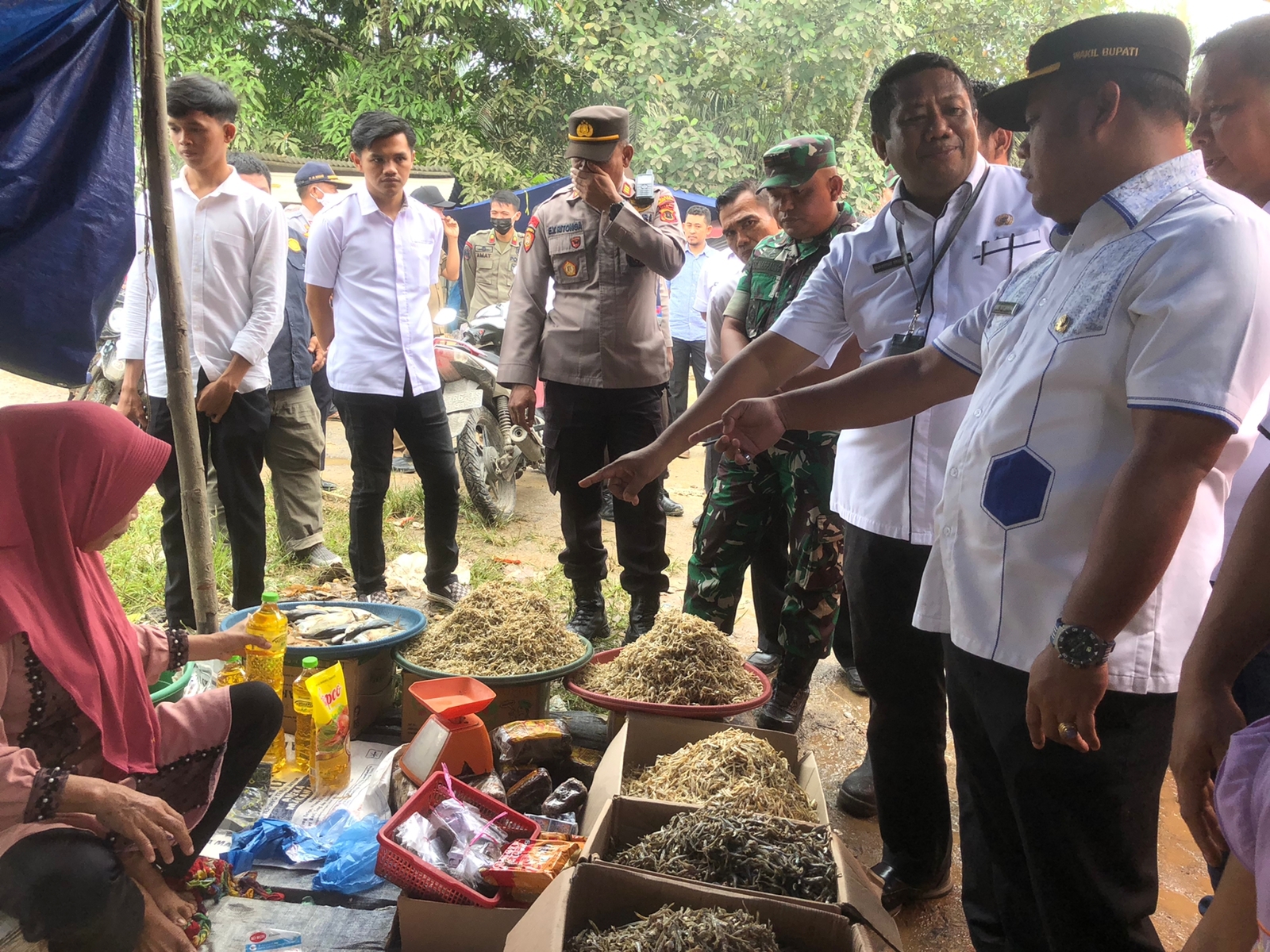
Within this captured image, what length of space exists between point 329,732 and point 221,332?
6.35 ft

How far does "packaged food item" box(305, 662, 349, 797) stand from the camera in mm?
2875

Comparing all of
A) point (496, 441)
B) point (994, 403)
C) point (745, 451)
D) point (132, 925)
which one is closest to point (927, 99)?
point (745, 451)

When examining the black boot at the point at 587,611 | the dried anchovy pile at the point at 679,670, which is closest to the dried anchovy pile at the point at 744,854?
the dried anchovy pile at the point at 679,670

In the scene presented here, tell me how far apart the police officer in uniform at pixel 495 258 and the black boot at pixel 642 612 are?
6.17 m

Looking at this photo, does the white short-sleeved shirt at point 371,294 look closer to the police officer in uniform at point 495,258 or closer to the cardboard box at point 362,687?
the cardboard box at point 362,687

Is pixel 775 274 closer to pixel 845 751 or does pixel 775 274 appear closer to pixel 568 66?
pixel 845 751

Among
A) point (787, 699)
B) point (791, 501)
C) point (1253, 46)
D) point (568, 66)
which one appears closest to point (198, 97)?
point (791, 501)

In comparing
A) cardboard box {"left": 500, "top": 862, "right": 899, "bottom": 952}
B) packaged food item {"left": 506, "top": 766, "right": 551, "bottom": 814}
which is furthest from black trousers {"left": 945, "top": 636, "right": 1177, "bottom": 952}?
packaged food item {"left": 506, "top": 766, "right": 551, "bottom": 814}

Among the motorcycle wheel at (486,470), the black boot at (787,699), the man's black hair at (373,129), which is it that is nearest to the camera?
the black boot at (787,699)

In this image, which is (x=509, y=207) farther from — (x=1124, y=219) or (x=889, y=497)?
(x=1124, y=219)

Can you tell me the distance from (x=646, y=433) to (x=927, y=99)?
2.02 metres

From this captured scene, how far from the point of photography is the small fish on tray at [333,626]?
330 centimetres

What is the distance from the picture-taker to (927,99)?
2.41 metres

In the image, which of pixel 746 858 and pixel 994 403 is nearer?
pixel 994 403
